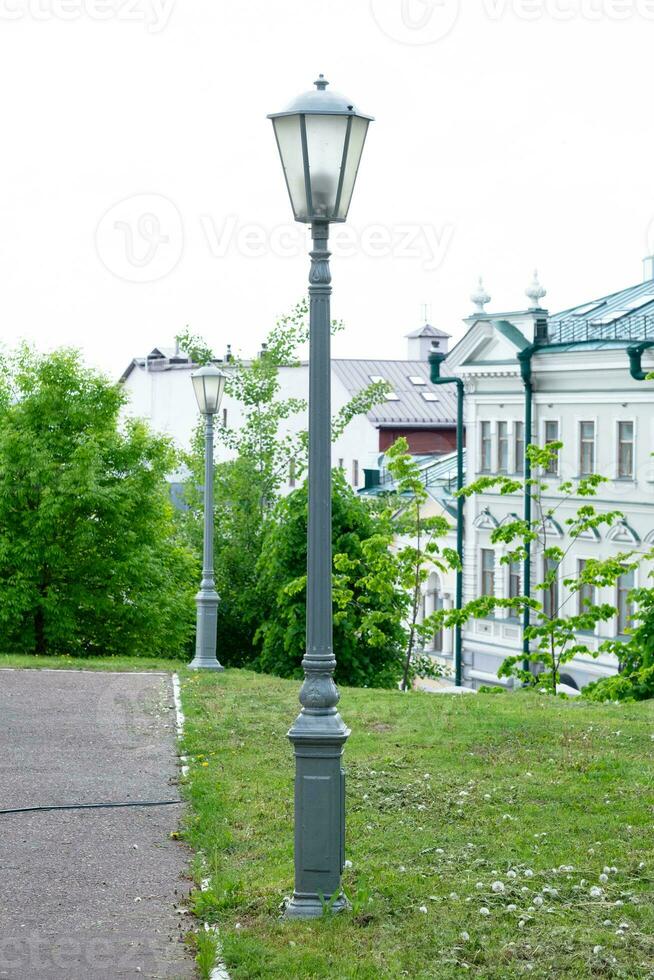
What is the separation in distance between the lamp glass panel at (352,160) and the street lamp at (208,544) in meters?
11.7

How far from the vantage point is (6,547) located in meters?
26.9

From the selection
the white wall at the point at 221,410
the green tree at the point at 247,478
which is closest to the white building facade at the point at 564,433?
the green tree at the point at 247,478

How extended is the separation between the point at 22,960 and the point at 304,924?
1.38 meters

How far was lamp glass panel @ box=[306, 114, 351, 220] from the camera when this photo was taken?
688cm

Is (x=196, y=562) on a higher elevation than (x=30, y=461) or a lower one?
lower

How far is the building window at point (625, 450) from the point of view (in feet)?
134

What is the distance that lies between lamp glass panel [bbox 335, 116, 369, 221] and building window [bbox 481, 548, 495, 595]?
39.8m

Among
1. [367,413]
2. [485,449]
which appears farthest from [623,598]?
[367,413]

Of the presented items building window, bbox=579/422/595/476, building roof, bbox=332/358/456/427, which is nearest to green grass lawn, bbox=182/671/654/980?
building window, bbox=579/422/595/476

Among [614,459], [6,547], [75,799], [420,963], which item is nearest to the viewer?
[420,963]

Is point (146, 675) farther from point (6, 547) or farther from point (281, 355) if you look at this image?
point (281, 355)

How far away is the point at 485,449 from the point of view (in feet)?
156

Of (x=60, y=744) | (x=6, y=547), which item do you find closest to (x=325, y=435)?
(x=60, y=744)

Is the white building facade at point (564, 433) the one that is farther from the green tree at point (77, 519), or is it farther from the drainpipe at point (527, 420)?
the green tree at point (77, 519)
